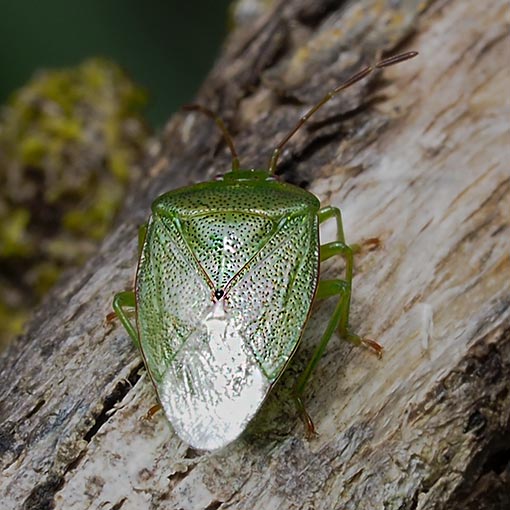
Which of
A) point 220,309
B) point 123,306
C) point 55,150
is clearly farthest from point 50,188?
point 220,309

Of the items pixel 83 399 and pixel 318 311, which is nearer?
pixel 83 399

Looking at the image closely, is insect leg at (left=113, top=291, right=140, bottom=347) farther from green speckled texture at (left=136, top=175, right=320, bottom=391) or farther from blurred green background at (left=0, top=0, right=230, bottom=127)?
blurred green background at (left=0, top=0, right=230, bottom=127)

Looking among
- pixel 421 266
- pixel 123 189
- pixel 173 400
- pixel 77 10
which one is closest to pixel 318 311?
pixel 421 266

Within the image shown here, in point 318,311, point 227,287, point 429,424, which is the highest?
point 227,287

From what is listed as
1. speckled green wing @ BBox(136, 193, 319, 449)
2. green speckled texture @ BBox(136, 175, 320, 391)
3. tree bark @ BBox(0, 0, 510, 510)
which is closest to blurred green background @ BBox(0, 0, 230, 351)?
tree bark @ BBox(0, 0, 510, 510)

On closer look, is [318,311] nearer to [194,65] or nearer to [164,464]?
[164,464]

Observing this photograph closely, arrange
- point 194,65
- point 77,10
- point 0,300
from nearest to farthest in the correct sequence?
point 0,300 → point 77,10 → point 194,65
